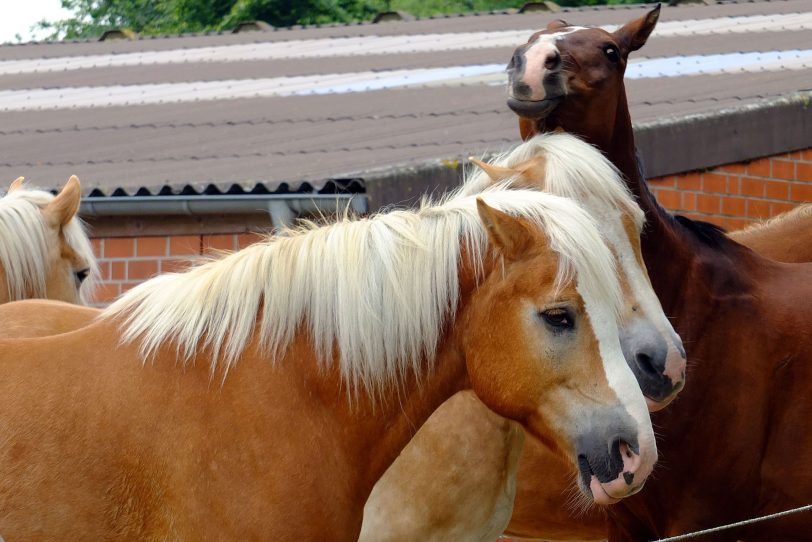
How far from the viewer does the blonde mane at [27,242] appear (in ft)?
15.0

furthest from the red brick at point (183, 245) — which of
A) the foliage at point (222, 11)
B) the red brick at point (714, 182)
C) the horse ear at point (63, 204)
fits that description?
the foliage at point (222, 11)

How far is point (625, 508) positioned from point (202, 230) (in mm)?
2762

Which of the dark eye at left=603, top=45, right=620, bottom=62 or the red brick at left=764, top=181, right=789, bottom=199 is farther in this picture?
the red brick at left=764, top=181, right=789, bottom=199

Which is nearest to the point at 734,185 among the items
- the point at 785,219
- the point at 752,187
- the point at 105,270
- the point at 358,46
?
the point at 752,187

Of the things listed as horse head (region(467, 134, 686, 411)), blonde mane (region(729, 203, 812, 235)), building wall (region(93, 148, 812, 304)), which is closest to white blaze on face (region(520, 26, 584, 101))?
horse head (region(467, 134, 686, 411))

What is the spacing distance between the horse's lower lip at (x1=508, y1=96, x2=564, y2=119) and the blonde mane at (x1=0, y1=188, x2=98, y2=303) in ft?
6.55

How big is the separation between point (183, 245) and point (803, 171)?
371cm

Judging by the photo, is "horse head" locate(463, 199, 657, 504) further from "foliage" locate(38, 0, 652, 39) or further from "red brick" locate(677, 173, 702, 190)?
"foliage" locate(38, 0, 652, 39)

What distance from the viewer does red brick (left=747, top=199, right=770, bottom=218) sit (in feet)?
22.7

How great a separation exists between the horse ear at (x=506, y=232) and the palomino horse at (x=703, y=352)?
88 cm

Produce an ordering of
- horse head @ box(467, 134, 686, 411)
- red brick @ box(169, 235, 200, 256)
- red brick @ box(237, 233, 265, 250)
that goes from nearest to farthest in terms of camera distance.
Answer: horse head @ box(467, 134, 686, 411) < red brick @ box(237, 233, 265, 250) < red brick @ box(169, 235, 200, 256)

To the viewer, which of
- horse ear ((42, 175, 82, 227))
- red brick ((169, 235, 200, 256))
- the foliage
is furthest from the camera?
the foliage

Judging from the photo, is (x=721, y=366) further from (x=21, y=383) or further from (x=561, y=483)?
(x=21, y=383)

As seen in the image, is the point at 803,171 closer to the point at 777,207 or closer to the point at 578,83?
the point at 777,207
